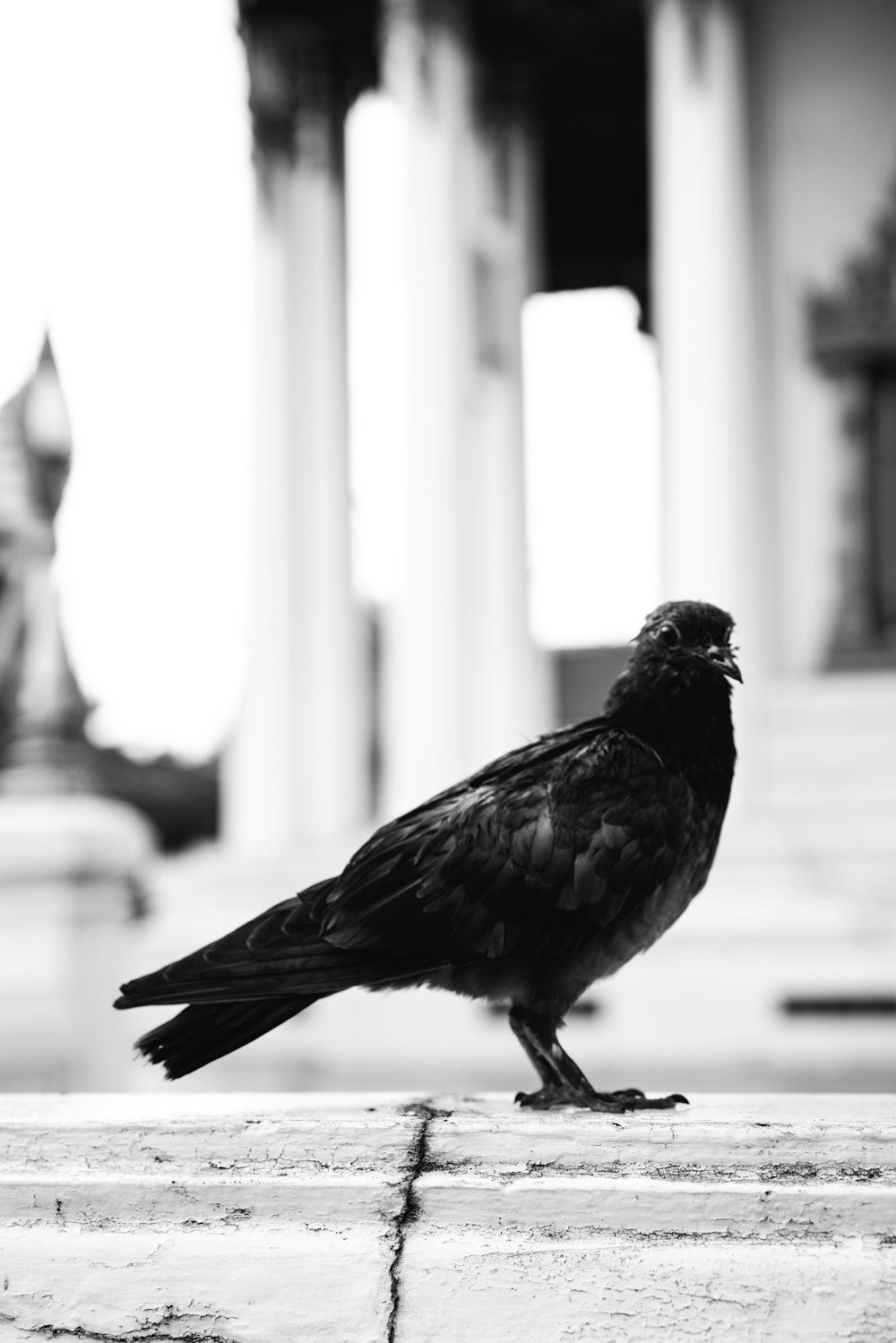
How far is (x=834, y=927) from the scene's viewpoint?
406 inches

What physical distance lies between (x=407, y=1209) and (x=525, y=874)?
0.82 meters

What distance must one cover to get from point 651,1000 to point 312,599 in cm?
721

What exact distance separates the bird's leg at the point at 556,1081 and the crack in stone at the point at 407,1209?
0.44 metres

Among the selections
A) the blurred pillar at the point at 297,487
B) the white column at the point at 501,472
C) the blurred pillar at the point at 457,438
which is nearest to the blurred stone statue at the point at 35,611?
the blurred pillar at the point at 457,438

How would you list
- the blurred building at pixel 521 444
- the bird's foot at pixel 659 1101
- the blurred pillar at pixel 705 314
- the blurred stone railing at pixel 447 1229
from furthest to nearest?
the blurred pillar at pixel 705 314
the blurred building at pixel 521 444
the bird's foot at pixel 659 1101
the blurred stone railing at pixel 447 1229

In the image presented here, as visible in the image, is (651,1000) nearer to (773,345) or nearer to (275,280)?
(773,345)

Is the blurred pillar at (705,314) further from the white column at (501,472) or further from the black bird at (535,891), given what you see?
the black bird at (535,891)

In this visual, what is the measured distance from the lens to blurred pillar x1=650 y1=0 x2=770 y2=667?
13.6 metres

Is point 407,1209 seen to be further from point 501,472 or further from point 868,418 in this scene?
point 501,472

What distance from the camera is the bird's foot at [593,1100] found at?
3211mm

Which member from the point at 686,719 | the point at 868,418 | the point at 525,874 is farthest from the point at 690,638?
the point at 868,418

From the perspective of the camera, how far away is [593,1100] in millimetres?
3271

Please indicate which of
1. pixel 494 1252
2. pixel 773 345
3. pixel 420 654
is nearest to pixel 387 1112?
pixel 494 1252

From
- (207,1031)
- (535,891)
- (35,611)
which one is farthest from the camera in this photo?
(35,611)
